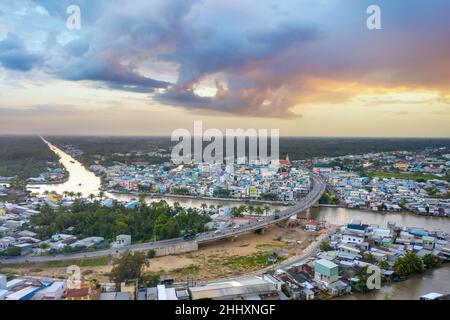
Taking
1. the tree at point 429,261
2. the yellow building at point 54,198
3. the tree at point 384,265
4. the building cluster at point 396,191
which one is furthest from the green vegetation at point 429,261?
the yellow building at point 54,198

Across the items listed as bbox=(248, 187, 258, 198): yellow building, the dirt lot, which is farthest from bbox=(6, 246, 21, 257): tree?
bbox=(248, 187, 258, 198): yellow building

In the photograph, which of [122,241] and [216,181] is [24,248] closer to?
[122,241]

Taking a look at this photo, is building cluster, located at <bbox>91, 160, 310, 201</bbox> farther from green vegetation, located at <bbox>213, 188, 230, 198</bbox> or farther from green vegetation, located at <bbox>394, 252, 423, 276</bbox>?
green vegetation, located at <bbox>394, 252, 423, 276</bbox>

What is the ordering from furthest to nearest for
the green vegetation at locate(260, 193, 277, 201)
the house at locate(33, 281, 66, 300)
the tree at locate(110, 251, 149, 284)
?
the green vegetation at locate(260, 193, 277, 201)
the tree at locate(110, 251, 149, 284)
the house at locate(33, 281, 66, 300)

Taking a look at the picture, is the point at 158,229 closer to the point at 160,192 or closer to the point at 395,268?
the point at 395,268

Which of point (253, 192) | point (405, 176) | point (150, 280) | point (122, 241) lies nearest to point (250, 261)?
point (150, 280)
